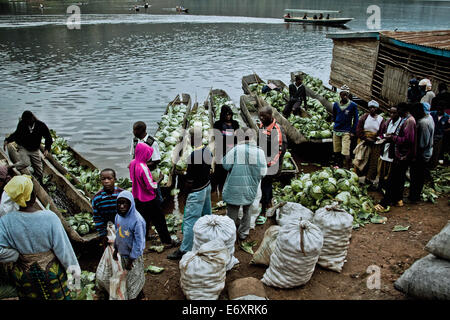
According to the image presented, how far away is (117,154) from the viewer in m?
11.0

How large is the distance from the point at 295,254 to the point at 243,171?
1.32m

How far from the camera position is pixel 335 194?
5547 millimetres

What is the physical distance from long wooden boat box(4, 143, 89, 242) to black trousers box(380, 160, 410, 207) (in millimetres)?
4620

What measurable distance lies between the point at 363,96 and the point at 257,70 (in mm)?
10979

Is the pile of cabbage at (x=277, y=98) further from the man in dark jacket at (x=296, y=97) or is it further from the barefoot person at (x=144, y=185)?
the barefoot person at (x=144, y=185)

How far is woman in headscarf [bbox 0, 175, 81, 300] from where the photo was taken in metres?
2.80

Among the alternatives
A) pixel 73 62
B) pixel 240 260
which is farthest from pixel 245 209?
pixel 73 62

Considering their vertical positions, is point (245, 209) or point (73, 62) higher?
point (73, 62)

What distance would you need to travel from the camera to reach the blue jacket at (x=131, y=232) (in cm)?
345

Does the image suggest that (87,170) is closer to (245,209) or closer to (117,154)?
(117,154)

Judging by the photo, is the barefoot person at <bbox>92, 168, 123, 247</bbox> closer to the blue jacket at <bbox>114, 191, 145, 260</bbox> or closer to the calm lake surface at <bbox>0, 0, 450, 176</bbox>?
the blue jacket at <bbox>114, 191, 145, 260</bbox>

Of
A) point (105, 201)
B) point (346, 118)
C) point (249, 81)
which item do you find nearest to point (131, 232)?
point (105, 201)

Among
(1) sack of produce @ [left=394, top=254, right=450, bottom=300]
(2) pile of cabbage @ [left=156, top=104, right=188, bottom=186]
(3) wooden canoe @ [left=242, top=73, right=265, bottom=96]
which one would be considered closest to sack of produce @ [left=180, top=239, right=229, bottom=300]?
(1) sack of produce @ [left=394, top=254, right=450, bottom=300]

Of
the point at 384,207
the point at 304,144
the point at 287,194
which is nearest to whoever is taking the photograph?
the point at 384,207
